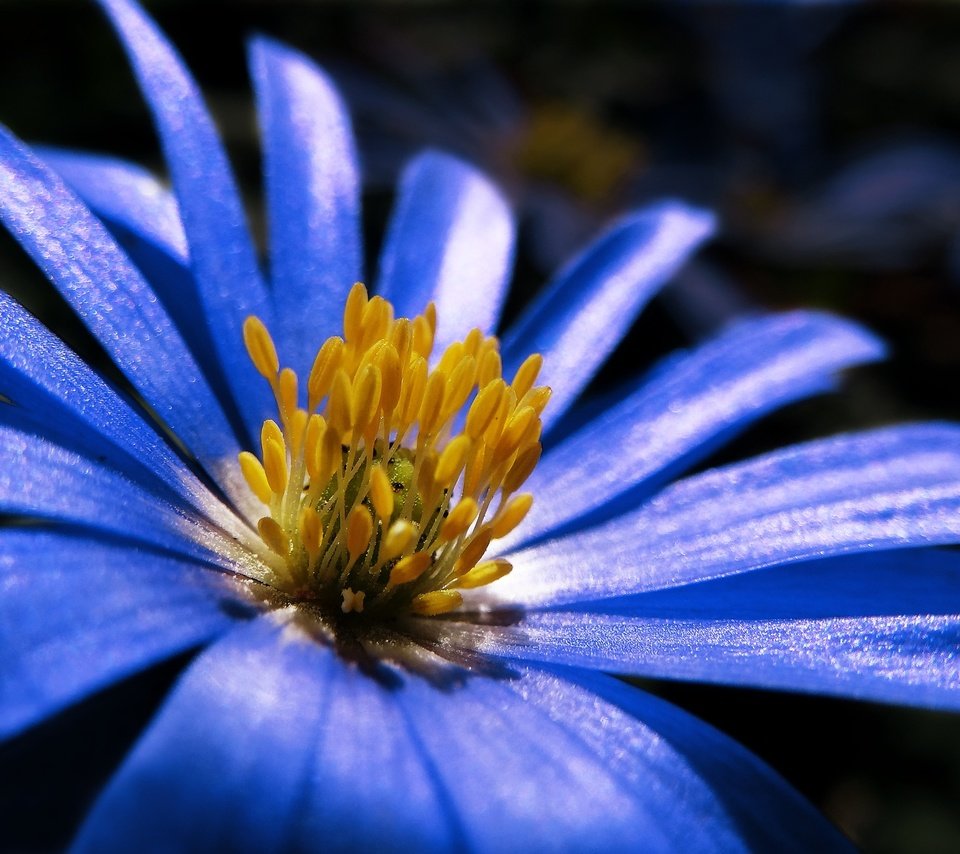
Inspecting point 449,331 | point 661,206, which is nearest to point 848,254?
point 661,206

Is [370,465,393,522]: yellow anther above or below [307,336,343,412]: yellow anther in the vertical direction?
below

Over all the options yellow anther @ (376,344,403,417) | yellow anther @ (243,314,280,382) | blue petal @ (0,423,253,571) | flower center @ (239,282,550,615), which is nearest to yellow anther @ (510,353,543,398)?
flower center @ (239,282,550,615)

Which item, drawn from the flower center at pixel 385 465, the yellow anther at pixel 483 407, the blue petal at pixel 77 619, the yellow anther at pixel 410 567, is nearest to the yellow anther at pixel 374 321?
the flower center at pixel 385 465

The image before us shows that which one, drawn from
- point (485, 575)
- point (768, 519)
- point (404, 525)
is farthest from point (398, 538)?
point (768, 519)

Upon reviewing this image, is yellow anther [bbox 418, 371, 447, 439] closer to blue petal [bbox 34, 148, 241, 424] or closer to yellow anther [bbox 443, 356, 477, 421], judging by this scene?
yellow anther [bbox 443, 356, 477, 421]

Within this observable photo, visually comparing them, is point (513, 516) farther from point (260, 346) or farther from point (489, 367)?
point (260, 346)
